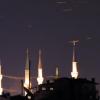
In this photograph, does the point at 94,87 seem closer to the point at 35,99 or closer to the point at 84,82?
the point at 84,82

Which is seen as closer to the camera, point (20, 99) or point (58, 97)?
point (58, 97)

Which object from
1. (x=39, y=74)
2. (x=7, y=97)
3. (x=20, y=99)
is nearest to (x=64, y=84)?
(x=20, y=99)

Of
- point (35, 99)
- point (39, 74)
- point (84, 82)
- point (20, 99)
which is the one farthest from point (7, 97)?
point (39, 74)

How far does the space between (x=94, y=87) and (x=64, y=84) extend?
3.43 meters

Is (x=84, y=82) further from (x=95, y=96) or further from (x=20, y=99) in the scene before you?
(x=20, y=99)

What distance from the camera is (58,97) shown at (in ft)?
182

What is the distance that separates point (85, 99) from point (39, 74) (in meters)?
81.9

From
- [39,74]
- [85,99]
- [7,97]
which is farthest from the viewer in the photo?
[39,74]

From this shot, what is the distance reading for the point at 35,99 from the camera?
57.4 metres

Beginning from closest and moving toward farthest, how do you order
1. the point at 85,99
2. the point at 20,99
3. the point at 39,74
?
the point at 85,99, the point at 20,99, the point at 39,74

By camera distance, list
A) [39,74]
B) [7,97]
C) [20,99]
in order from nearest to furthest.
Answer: [20,99]
[7,97]
[39,74]

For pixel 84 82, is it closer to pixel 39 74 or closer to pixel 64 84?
pixel 64 84

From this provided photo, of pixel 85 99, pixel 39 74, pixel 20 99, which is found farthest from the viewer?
pixel 39 74

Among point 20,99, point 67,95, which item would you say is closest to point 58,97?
point 67,95
